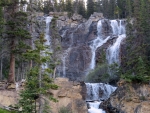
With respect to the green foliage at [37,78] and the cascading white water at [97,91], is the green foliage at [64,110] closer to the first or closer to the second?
the green foliage at [37,78]

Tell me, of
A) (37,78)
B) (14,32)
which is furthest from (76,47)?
(37,78)

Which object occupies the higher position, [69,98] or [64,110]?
[69,98]

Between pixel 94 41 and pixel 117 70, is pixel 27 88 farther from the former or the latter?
pixel 94 41

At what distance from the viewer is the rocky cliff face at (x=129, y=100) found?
2760cm

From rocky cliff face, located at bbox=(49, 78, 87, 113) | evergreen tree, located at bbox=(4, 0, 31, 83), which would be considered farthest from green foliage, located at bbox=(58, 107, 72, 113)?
evergreen tree, located at bbox=(4, 0, 31, 83)

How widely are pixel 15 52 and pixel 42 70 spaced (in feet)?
25.3

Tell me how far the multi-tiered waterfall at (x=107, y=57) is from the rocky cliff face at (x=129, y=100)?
1619mm

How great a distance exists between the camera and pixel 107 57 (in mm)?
48531

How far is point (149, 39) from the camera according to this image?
3688 cm

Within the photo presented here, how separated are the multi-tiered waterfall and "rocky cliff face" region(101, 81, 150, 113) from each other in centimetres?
162

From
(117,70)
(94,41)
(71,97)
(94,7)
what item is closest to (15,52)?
(71,97)

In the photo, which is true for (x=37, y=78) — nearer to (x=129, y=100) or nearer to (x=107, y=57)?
(x=129, y=100)

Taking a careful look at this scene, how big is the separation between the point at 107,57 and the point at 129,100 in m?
20.5

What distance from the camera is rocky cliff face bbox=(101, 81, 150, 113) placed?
27.6m
